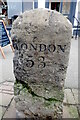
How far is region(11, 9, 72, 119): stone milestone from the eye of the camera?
1.66m

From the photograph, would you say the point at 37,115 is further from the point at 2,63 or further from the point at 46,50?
the point at 2,63

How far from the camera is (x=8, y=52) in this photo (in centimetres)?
540

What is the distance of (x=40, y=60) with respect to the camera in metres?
1.78

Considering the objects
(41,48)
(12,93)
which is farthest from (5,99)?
(41,48)

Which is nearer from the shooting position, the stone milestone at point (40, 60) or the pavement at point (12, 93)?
the stone milestone at point (40, 60)

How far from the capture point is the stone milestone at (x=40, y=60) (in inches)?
A: 65.4

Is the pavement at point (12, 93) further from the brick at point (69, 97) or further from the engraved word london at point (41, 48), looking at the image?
the engraved word london at point (41, 48)

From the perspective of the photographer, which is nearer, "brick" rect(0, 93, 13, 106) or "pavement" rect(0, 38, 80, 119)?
"pavement" rect(0, 38, 80, 119)

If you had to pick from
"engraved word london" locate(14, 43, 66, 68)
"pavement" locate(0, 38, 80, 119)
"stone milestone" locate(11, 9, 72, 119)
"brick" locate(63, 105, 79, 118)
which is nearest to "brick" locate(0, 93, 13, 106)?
"pavement" locate(0, 38, 80, 119)

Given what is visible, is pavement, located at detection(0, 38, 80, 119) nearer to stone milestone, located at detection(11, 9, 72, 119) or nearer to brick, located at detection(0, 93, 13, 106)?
brick, located at detection(0, 93, 13, 106)

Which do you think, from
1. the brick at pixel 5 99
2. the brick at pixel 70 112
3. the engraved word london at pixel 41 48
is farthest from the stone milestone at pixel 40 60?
the brick at pixel 5 99

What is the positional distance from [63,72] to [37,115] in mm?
678

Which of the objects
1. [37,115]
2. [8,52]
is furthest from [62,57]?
[8,52]

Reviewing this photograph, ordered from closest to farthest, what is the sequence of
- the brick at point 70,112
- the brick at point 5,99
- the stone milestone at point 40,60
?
the stone milestone at point 40,60 < the brick at point 70,112 < the brick at point 5,99
